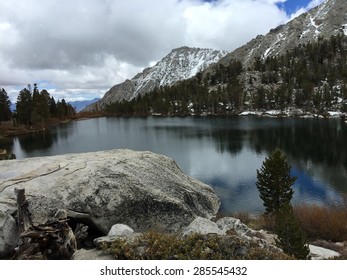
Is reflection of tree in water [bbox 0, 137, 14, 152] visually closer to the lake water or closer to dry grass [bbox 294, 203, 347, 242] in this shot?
the lake water

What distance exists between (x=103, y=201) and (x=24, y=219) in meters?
3.95

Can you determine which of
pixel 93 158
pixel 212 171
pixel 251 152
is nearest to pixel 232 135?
pixel 251 152

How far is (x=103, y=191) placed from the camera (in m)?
16.6

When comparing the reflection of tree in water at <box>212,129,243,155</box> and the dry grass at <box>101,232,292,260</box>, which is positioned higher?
the dry grass at <box>101,232,292,260</box>

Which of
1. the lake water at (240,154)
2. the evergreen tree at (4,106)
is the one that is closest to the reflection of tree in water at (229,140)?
the lake water at (240,154)

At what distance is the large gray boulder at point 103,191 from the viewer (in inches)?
623

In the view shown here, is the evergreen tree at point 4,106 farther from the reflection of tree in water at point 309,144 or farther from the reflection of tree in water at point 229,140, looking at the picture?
the reflection of tree in water at point 309,144

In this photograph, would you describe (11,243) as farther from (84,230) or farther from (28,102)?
(28,102)

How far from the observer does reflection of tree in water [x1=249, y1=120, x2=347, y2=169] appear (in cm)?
6931

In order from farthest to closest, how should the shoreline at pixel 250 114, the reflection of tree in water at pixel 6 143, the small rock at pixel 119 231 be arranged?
the shoreline at pixel 250 114 < the reflection of tree in water at pixel 6 143 < the small rock at pixel 119 231

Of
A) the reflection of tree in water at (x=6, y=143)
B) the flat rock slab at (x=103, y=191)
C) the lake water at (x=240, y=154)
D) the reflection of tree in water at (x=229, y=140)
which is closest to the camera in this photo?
the flat rock slab at (x=103, y=191)

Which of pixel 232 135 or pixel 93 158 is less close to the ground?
pixel 93 158

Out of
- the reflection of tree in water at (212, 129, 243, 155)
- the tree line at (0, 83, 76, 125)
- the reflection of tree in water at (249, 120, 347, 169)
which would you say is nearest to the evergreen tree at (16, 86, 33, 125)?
the tree line at (0, 83, 76, 125)

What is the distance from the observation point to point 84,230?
1554 centimetres
